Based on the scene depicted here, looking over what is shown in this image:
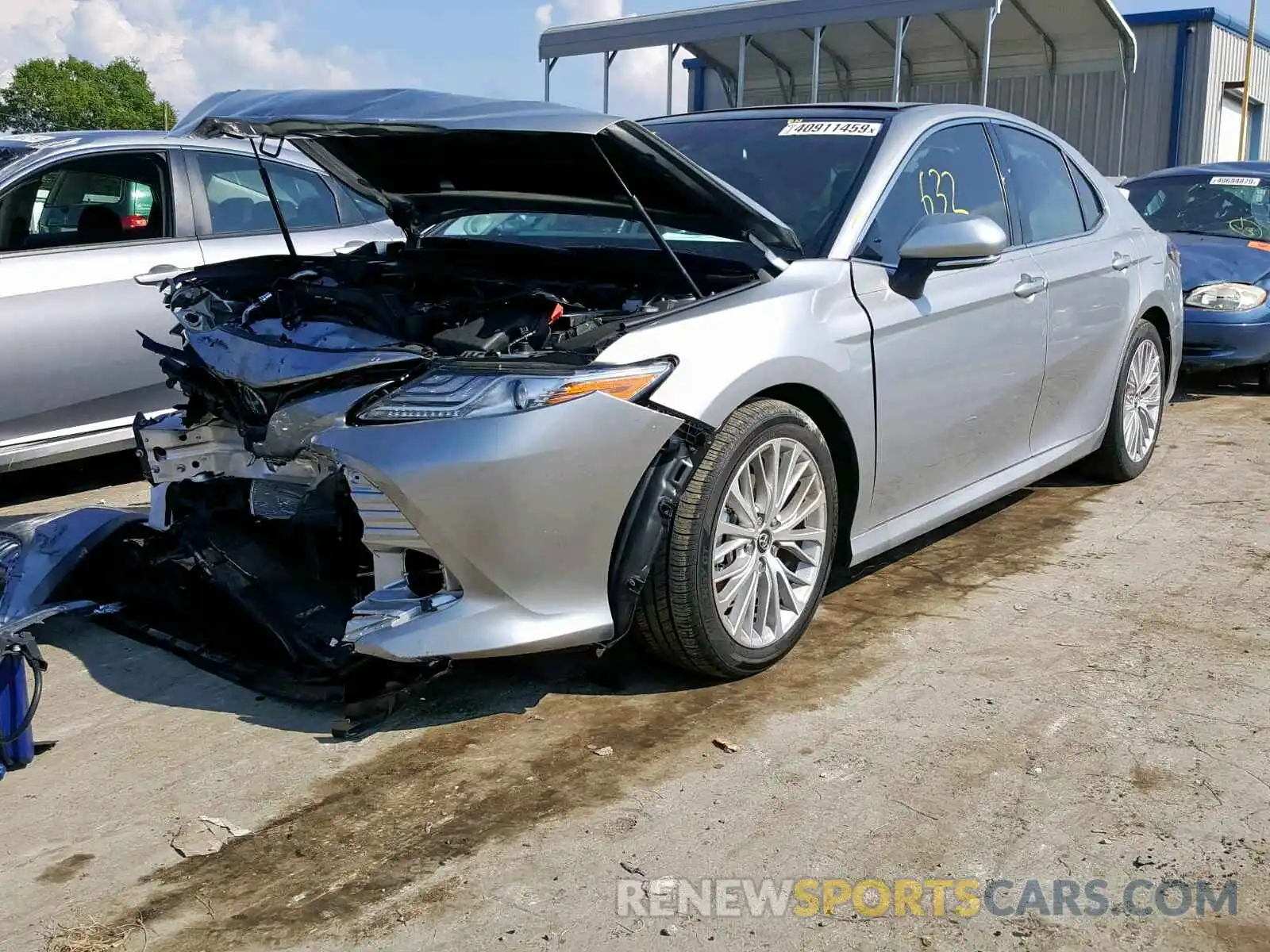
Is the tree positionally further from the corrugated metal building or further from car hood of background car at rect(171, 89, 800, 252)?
car hood of background car at rect(171, 89, 800, 252)

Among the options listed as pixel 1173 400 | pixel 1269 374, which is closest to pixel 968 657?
pixel 1173 400

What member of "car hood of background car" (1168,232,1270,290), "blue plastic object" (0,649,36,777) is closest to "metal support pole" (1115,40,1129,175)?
"car hood of background car" (1168,232,1270,290)

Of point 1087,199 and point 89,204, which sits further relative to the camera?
point 89,204

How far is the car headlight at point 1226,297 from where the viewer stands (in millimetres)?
8266

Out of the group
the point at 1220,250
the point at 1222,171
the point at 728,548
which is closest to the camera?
the point at 728,548

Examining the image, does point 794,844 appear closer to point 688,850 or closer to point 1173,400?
point 688,850

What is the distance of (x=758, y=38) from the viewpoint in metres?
22.2

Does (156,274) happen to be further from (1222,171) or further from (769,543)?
(1222,171)

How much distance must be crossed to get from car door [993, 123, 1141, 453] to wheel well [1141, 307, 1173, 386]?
358mm

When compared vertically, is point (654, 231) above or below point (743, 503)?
above

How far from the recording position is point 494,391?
3102 mm

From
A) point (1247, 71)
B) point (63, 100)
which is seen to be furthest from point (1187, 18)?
point (63, 100)

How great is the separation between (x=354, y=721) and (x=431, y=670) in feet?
0.80

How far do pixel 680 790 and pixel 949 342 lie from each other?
1.94 metres
